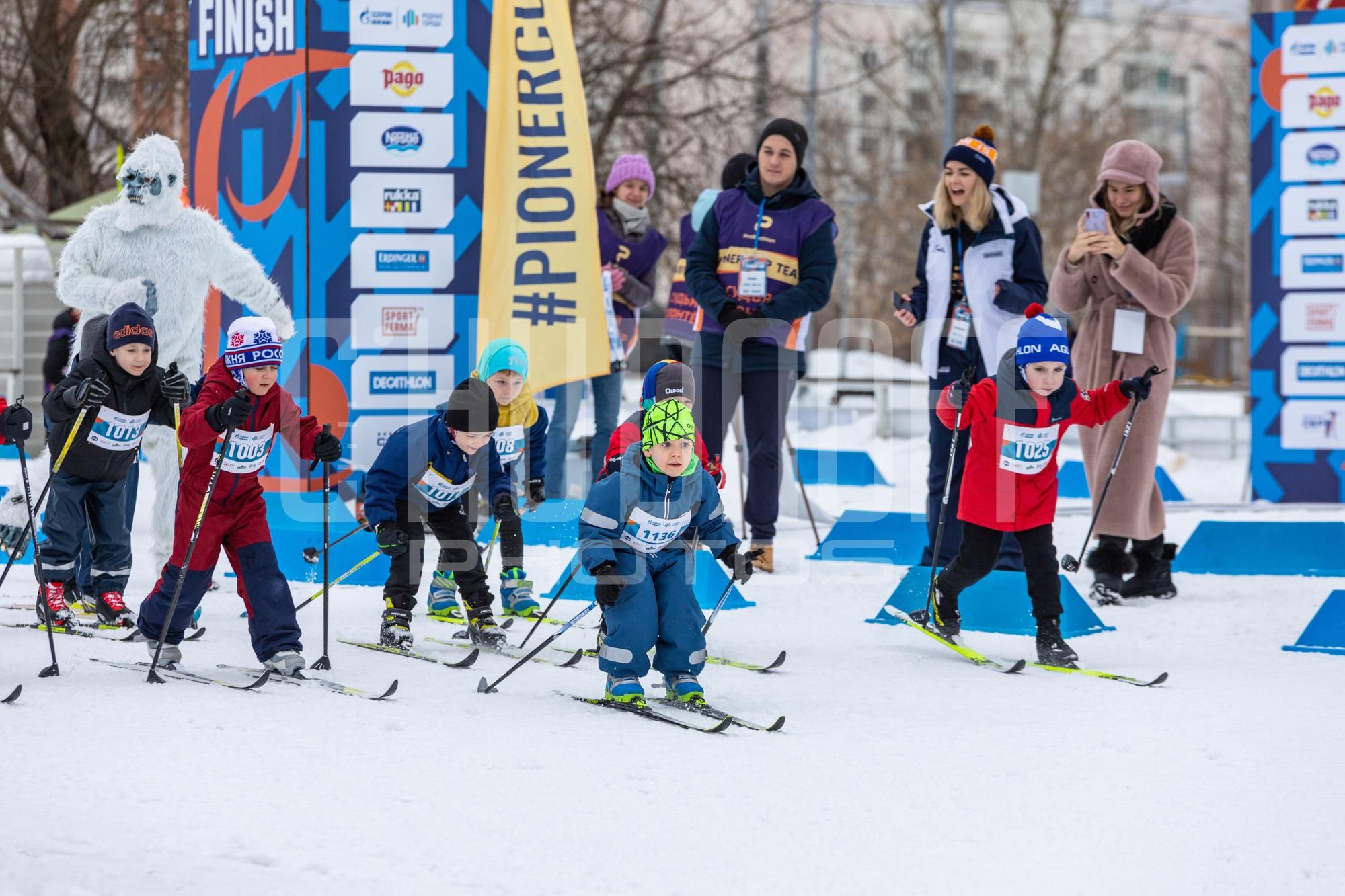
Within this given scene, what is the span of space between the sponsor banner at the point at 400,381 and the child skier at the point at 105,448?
186cm

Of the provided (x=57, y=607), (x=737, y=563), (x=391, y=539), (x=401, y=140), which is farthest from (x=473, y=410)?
(x=401, y=140)

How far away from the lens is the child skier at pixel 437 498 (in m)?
5.74

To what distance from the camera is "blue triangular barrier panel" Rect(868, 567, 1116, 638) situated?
6328 millimetres

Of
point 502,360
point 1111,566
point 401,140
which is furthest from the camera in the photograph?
point 401,140

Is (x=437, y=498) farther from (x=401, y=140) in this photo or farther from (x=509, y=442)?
(x=401, y=140)

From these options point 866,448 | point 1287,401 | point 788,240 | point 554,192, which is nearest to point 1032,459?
point 788,240

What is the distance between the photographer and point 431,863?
328cm

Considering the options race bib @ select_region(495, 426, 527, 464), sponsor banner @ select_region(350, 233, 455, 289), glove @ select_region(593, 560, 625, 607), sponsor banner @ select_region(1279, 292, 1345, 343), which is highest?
sponsor banner @ select_region(350, 233, 455, 289)

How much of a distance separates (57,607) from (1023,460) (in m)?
3.77

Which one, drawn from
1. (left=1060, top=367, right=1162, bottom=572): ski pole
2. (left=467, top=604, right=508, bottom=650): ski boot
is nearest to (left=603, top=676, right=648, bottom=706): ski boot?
(left=467, top=604, right=508, bottom=650): ski boot

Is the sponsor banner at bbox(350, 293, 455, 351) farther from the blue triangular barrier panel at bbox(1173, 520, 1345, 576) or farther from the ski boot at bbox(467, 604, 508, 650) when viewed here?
the blue triangular barrier panel at bbox(1173, 520, 1345, 576)

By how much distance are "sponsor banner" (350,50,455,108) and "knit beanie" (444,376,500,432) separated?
2621 mm

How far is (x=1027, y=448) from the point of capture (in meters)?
5.96

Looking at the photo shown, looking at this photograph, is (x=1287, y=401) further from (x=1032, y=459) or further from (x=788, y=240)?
(x=1032, y=459)
